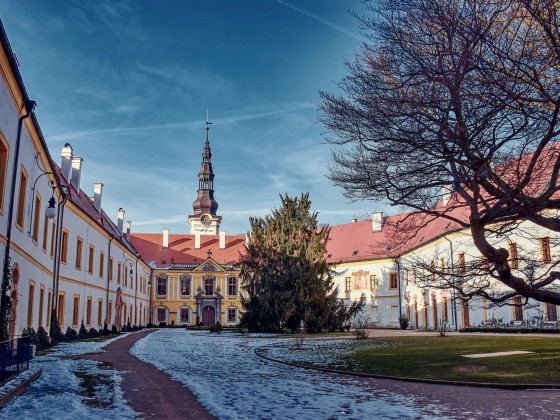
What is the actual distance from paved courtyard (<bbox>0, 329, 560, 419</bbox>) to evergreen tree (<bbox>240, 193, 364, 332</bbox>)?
21389 millimetres

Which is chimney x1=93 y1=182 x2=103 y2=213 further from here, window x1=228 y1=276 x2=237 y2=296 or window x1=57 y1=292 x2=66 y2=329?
window x1=228 y1=276 x2=237 y2=296

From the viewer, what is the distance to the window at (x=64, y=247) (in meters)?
24.9

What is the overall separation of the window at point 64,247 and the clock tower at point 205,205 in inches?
2122

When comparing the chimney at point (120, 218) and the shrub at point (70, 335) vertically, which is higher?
the chimney at point (120, 218)

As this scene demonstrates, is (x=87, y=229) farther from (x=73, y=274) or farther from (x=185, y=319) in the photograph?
(x=185, y=319)

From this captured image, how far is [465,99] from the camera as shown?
32.2ft

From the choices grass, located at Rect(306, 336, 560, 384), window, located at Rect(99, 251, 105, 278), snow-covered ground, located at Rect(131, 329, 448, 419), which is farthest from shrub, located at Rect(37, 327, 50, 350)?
window, located at Rect(99, 251, 105, 278)

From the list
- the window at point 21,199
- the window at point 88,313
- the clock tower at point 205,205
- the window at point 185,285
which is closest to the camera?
the window at point 21,199

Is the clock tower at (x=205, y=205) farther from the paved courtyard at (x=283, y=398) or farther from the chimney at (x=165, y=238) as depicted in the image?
the paved courtyard at (x=283, y=398)

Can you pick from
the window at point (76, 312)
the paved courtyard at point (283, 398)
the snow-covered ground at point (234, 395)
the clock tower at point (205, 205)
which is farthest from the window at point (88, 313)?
the clock tower at point (205, 205)

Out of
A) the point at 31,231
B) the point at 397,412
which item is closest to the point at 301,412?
the point at 397,412

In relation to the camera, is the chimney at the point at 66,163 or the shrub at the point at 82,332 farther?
the chimney at the point at 66,163

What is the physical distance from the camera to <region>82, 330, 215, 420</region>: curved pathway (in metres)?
7.73

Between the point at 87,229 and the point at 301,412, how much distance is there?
81.7 ft
